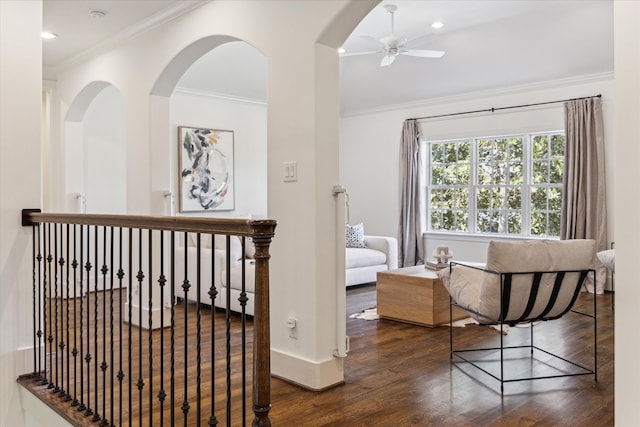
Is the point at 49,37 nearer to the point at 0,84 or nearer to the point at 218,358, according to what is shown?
the point at 0,84

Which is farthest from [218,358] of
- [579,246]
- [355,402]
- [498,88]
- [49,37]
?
[498,88]

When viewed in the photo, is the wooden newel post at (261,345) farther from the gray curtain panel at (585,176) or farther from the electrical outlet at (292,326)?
the gray curtain panel at (585,176)

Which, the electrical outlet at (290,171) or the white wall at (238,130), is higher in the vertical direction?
the white wall at (238,130)

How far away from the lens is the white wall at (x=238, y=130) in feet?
23.6

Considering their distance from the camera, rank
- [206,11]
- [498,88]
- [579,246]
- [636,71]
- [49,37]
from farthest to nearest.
Answer: [498,88]
[49,37]
[206,11]
[579,246]
[636,71]

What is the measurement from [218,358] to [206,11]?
2.54 metres

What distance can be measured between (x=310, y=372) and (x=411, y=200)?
520cm

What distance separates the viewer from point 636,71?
1770 mm

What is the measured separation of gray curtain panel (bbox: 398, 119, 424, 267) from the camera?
7.94 metres

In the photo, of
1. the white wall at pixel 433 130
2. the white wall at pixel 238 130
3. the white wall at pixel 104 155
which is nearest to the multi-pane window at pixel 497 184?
the white wall at pixel 433 130

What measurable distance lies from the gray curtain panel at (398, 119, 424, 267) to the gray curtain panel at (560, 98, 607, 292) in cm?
214

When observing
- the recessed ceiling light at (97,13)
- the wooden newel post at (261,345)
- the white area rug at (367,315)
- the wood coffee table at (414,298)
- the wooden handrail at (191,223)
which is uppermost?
the recessed ceiling light at (97,13)

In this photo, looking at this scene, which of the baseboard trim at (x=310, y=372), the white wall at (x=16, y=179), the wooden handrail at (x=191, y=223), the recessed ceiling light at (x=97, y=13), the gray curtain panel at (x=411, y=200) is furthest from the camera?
the gray curtain panel at (x=411, y=200)

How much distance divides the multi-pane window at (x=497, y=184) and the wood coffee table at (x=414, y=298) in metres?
2.78
